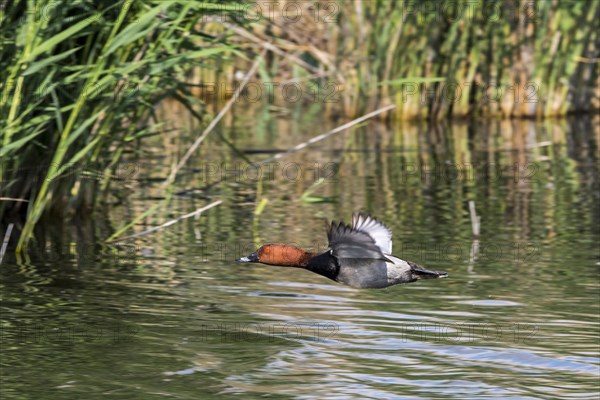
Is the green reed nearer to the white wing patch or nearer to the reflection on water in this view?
the reflection on water

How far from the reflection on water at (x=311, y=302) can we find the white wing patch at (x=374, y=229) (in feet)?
3.88

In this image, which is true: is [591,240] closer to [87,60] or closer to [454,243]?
[454,243]

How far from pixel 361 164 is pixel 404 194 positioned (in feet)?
5.73

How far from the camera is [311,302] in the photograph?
711 cm

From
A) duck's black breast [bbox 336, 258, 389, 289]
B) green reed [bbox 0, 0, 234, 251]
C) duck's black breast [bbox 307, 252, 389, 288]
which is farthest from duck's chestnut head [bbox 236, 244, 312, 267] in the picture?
green reed [bbox 0, 0, 234, 251]

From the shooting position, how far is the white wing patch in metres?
4.48

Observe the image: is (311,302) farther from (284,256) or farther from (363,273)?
(284,256)

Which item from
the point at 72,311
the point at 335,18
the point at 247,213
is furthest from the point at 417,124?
the point at 72,311

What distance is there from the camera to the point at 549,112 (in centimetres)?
1616

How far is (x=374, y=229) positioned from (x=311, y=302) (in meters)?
2.65

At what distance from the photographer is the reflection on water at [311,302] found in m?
5.72

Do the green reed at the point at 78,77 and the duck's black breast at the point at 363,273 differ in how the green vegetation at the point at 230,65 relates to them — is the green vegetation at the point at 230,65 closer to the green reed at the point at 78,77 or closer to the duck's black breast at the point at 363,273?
the green reed at the point at 78,77

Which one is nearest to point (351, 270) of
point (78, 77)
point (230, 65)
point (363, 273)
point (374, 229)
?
point (363, 273)

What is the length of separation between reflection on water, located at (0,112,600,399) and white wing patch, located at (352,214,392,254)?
46.6 inches
